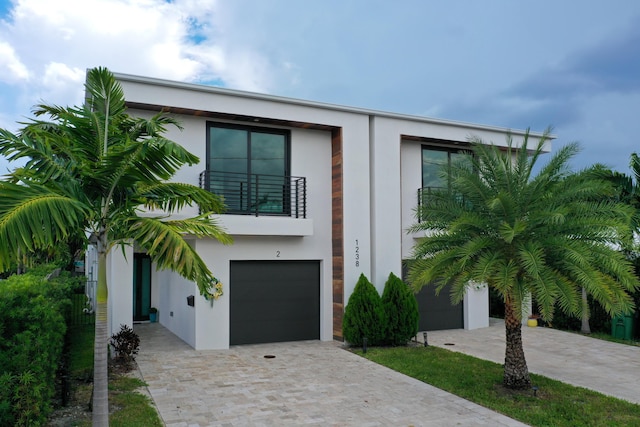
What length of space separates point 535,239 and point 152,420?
7.16 m

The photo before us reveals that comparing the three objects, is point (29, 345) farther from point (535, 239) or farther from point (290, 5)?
point (290, 5)

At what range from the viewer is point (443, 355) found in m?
12.4

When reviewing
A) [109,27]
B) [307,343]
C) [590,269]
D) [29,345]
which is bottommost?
[307,343]

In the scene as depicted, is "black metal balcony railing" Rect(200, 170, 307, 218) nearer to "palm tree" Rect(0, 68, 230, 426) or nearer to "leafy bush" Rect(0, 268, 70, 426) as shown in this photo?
"palm tree" Rect(0, 68, 230, 426)

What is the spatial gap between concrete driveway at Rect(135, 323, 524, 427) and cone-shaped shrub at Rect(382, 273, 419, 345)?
5.17 feet

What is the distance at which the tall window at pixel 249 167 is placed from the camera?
528 inches

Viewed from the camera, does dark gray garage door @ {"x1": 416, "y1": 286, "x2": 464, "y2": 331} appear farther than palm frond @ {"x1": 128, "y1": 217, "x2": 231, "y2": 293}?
Yes

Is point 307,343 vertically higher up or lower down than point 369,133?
lower down

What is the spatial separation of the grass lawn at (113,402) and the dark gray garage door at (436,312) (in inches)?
371

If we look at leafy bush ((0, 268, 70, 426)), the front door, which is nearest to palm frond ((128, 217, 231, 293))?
leafy bush ((0, 268, 70, 426))

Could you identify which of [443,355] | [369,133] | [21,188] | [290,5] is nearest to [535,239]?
[443,355]

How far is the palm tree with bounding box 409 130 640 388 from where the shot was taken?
8297 mm

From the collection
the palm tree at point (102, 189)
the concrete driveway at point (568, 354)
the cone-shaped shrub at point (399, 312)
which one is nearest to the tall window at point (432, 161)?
the cone-shaped shrub at point (399, 312)

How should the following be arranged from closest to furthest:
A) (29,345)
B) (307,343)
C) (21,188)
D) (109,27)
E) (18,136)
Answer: (21,188)
(29,345)
(18,136)
(109,27)
(307,343)
